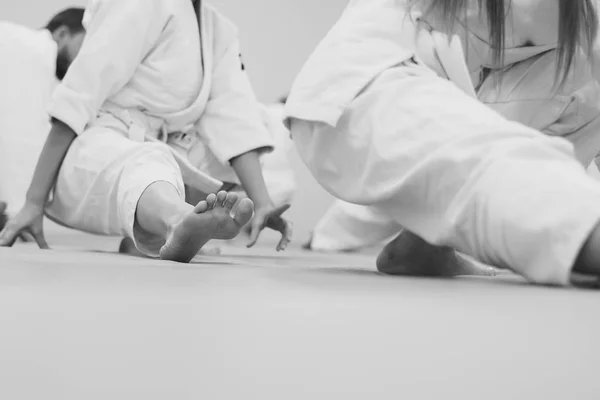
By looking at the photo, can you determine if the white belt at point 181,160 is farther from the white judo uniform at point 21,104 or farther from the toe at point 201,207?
the white judo uniform at point 21,104

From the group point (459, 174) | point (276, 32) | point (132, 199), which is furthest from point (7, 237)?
point (276, 32)

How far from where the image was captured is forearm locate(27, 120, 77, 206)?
4.60 ft

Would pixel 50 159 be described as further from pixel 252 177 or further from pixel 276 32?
pixel 276 32

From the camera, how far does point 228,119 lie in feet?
5.54

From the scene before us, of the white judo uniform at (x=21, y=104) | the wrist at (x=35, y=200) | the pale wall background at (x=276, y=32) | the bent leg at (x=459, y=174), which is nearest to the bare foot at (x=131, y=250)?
the wrist at (x=35, y=200)

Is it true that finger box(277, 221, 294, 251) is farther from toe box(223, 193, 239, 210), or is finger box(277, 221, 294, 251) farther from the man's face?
the man's face

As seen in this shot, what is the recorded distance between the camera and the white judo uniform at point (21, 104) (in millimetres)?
2328

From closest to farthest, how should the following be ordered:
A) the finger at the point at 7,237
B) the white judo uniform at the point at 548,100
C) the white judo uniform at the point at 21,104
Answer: the white judo uniform at the point at 548,100 → the finger at the point at 7,237 → the white judo uniform at the point at 21,104

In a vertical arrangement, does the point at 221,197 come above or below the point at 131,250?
above

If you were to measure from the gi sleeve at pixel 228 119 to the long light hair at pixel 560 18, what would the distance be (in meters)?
0.78

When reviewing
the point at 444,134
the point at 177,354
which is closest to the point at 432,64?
the point at 444,134

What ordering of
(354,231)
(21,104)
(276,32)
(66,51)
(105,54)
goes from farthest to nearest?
1. (276,32)
2. (66,51)
3. (21,104)
4. (354,231)
5. (105,54)

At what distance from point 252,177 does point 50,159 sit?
0.44 m

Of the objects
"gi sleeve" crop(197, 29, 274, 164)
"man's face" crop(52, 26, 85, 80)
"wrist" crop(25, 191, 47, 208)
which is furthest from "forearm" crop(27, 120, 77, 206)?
"man's face" crop(52, 26, 85, 80)
